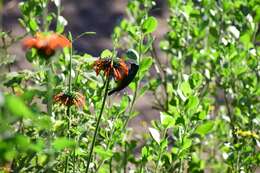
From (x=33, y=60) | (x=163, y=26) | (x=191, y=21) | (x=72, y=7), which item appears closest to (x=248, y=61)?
(x=191, y=21)

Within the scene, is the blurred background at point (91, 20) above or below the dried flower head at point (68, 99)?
above

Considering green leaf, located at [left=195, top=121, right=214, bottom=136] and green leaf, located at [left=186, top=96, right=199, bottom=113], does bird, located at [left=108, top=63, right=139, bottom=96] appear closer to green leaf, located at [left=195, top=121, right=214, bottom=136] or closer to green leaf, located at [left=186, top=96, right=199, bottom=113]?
green leaf, located at [left=186, top=96, right=199, bottom=113]

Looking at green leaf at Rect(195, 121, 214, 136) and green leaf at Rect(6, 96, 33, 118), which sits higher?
green leaf at Rect(195, 121, 214, 136)

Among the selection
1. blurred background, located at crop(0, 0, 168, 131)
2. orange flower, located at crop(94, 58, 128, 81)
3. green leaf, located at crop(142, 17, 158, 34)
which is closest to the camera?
orange flower, located at crop(94, 58, 128, 81)

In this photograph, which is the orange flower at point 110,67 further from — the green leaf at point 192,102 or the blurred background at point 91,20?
the blurred background at point 91,20

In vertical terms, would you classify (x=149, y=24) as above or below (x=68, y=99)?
above

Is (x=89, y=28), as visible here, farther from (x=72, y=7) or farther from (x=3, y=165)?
(x=3, y=165)

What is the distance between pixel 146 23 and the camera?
2.41 meters

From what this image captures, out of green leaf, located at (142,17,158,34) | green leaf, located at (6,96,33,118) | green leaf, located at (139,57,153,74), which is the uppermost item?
green leaf, located at (142,17,158,34)

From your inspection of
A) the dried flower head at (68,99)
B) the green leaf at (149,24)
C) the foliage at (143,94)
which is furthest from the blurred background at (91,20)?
the dried flower head at (68,99)

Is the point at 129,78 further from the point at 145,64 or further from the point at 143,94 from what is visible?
the point at 143,94

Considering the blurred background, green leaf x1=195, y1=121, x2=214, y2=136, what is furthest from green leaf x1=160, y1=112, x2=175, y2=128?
the blurred background

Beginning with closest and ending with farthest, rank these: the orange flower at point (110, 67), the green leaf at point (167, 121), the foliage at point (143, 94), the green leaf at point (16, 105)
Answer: the green leaf at point (16, 105)
the orange flower at point (110, 67)
the foliage at point (143, 94)
the green leaf at point (167, 121)

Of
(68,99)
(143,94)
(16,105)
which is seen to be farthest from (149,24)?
(16,105)
